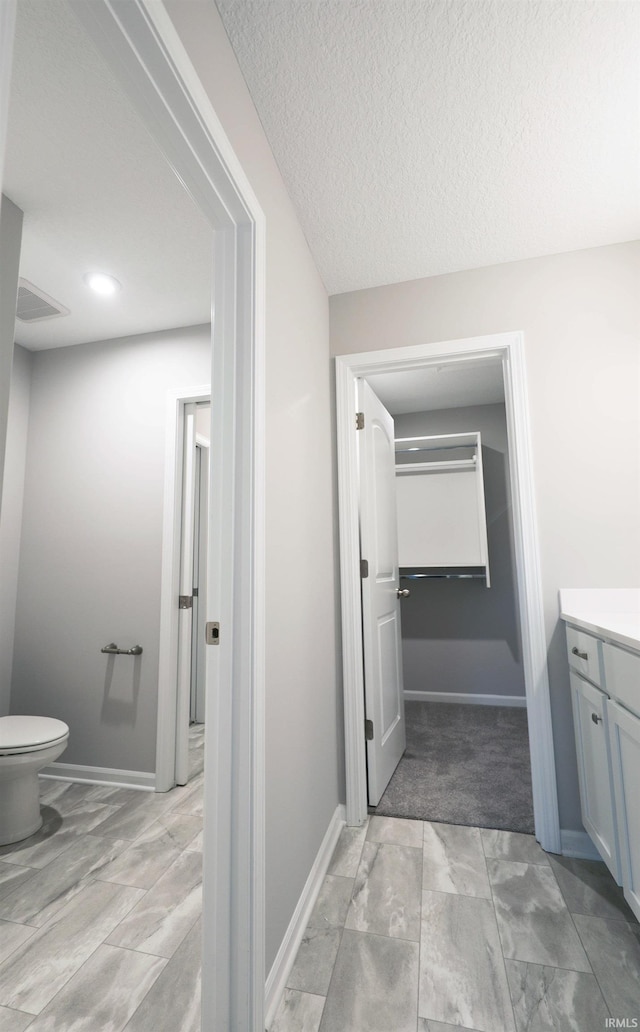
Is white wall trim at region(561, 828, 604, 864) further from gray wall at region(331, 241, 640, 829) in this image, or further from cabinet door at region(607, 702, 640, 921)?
cabinet door at region(607, 702, 640, 921)

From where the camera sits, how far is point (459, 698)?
3926mm

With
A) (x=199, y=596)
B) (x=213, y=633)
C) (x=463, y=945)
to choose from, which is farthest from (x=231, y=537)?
(x=199, y=596)

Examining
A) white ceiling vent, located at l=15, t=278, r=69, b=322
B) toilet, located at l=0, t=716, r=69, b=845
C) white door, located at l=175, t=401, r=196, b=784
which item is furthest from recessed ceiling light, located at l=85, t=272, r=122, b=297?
toilet, located at l=0, t=716, r=69, b=845

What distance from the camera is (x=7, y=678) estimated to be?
8.87ft

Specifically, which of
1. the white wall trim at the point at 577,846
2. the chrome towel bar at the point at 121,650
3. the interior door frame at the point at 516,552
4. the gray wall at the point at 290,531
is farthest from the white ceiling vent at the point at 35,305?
the white wall trim at the point at 577,846

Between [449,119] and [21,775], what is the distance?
112 inches

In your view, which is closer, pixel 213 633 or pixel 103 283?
pixel 213 633

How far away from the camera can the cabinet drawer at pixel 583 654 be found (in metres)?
1.56

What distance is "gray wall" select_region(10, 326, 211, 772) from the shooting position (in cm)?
257

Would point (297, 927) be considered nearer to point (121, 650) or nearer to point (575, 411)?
point (121, 650)

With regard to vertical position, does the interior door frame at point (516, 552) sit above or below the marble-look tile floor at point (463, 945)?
above

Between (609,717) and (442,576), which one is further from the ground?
(442,576)

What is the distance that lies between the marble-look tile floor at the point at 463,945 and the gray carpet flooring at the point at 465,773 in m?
0.23

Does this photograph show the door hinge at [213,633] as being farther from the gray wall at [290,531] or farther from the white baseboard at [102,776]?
the white baseboard at [102,776]
